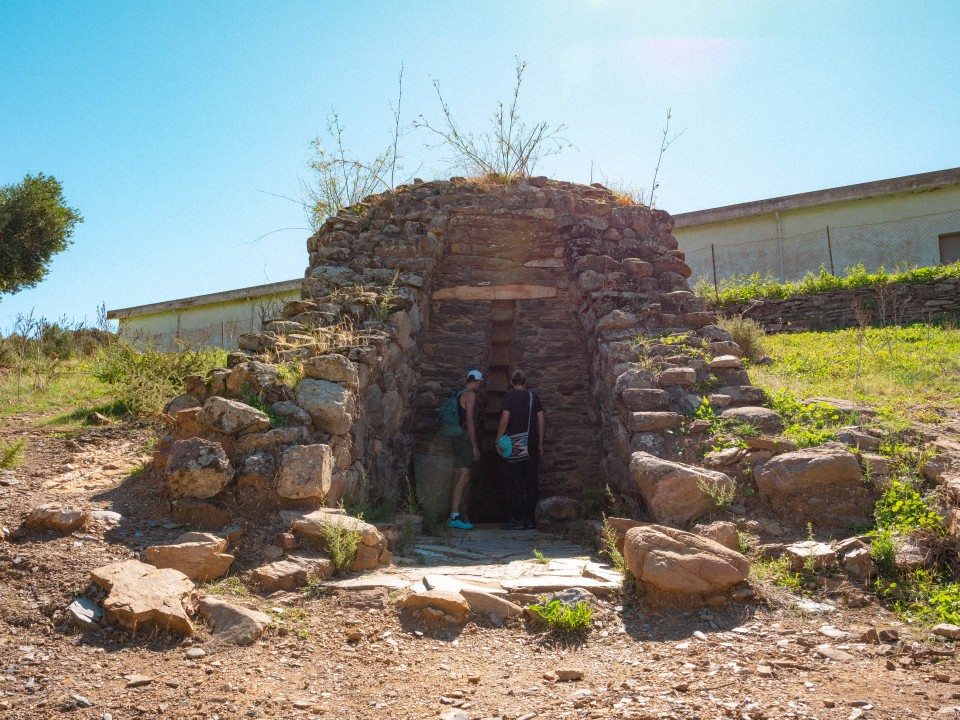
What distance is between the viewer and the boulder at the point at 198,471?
496 centimetres

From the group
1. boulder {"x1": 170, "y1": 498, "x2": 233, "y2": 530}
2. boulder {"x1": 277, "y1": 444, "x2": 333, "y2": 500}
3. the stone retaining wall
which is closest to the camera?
boulder {"x1": 170, "y1": 498, "x2": 233, "y2": 530}

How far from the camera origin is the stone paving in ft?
14.5

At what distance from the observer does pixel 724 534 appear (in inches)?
186

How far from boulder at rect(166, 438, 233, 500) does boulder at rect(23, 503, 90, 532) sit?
63 cm

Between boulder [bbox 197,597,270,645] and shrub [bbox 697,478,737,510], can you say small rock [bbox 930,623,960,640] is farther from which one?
boulder [bbox 197,597,270,645]

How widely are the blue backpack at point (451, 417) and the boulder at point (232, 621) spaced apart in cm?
388

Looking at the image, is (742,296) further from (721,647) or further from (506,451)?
(721,647)

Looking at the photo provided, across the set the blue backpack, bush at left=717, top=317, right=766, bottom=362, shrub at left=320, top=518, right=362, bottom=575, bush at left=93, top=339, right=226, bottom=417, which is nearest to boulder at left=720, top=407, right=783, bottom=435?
the blue backpack

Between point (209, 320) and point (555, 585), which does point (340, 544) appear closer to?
point (555, 585)

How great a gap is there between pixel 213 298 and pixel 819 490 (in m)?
15.2

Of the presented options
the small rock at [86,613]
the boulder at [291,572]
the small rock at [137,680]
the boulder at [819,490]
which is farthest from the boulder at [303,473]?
the boulder at [819,490]

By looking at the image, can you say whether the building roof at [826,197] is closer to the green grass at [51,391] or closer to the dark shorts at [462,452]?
the dark shorts at [462,452]

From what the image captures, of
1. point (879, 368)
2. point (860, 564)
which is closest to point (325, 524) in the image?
point (860, 564)

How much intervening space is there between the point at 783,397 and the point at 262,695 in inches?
194
